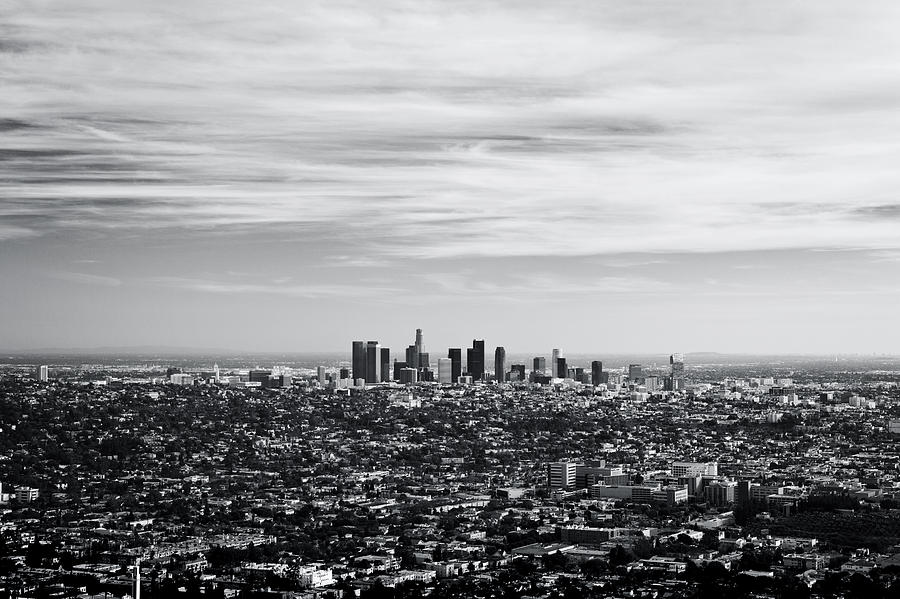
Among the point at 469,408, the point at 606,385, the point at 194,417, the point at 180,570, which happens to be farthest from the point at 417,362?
the point at 180,570

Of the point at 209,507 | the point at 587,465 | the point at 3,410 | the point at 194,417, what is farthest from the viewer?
the point at 194,417

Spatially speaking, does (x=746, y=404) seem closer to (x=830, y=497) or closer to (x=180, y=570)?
(x=830, y=497)

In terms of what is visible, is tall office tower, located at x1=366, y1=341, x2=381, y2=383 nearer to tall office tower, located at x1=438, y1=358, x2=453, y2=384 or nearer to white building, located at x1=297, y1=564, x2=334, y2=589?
tall office tower, located at x1=438, y1=358, x2=453, y2=384

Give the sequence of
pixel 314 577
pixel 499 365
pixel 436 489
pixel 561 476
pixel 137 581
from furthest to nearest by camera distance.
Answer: pixel 499 365
pixel 561 476
pixel 436 489
pixel 314 577
pixel 137 581

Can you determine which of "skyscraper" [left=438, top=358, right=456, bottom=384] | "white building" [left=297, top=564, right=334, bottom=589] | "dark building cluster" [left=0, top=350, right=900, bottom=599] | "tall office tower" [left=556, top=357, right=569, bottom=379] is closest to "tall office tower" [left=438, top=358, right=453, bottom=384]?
"skyscraper" [left=438, top=358, right=456, bottom=384]

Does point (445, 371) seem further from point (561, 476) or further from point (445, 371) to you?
point (561, 476)

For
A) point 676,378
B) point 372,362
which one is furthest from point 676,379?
point 372,362
